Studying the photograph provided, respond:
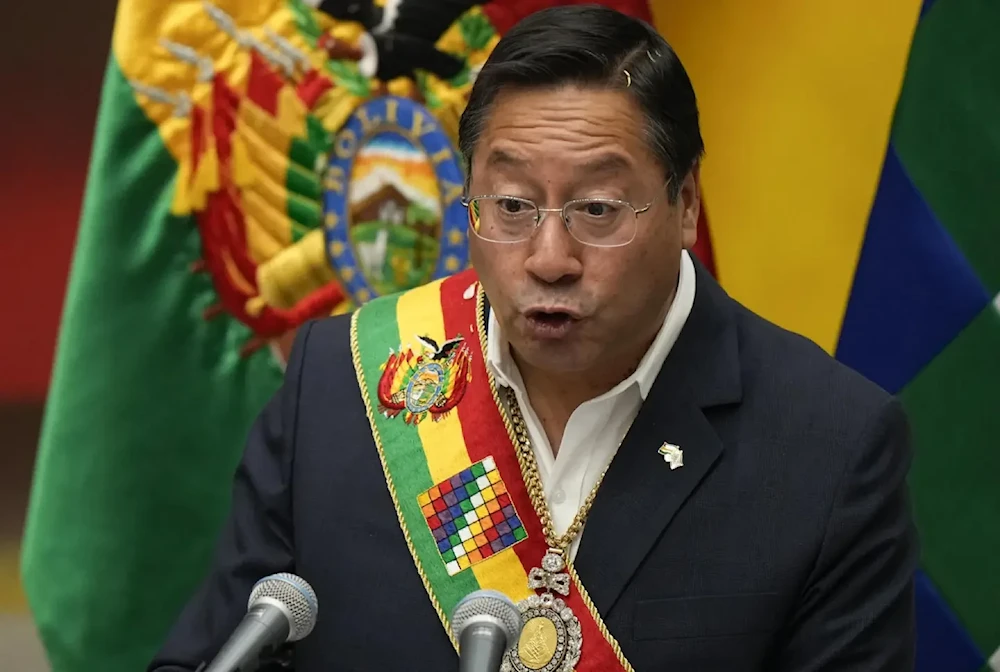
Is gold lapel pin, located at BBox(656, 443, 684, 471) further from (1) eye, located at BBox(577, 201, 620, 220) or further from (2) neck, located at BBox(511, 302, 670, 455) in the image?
(1) eye, located at BBox(577, 201, 620, 220)

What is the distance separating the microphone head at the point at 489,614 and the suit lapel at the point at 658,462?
0.46 m

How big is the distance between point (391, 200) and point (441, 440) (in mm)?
689

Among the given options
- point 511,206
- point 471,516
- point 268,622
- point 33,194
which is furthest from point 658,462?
point 33,194

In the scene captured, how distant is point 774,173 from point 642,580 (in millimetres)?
932

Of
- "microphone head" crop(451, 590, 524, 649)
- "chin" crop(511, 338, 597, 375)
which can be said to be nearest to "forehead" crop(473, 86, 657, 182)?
"chin" crop(511, 338, 597, 375)

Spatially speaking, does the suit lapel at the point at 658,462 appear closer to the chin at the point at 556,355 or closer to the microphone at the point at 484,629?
the chin at the point at 556,355

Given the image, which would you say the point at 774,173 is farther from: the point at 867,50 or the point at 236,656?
the point at 236,656

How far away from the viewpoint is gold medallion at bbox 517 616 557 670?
1.51 metres

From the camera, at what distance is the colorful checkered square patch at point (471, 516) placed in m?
1.63

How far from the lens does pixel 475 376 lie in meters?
1.75

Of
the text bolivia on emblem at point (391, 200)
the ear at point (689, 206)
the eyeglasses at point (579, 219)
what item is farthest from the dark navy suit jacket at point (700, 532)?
the text bolivia on emblem at point (391, 200)

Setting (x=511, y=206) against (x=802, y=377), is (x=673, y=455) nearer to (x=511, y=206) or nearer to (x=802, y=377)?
(x=802, y=377)

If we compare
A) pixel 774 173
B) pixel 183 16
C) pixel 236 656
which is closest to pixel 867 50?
pixel 774 173

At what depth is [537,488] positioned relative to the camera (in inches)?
64.6
